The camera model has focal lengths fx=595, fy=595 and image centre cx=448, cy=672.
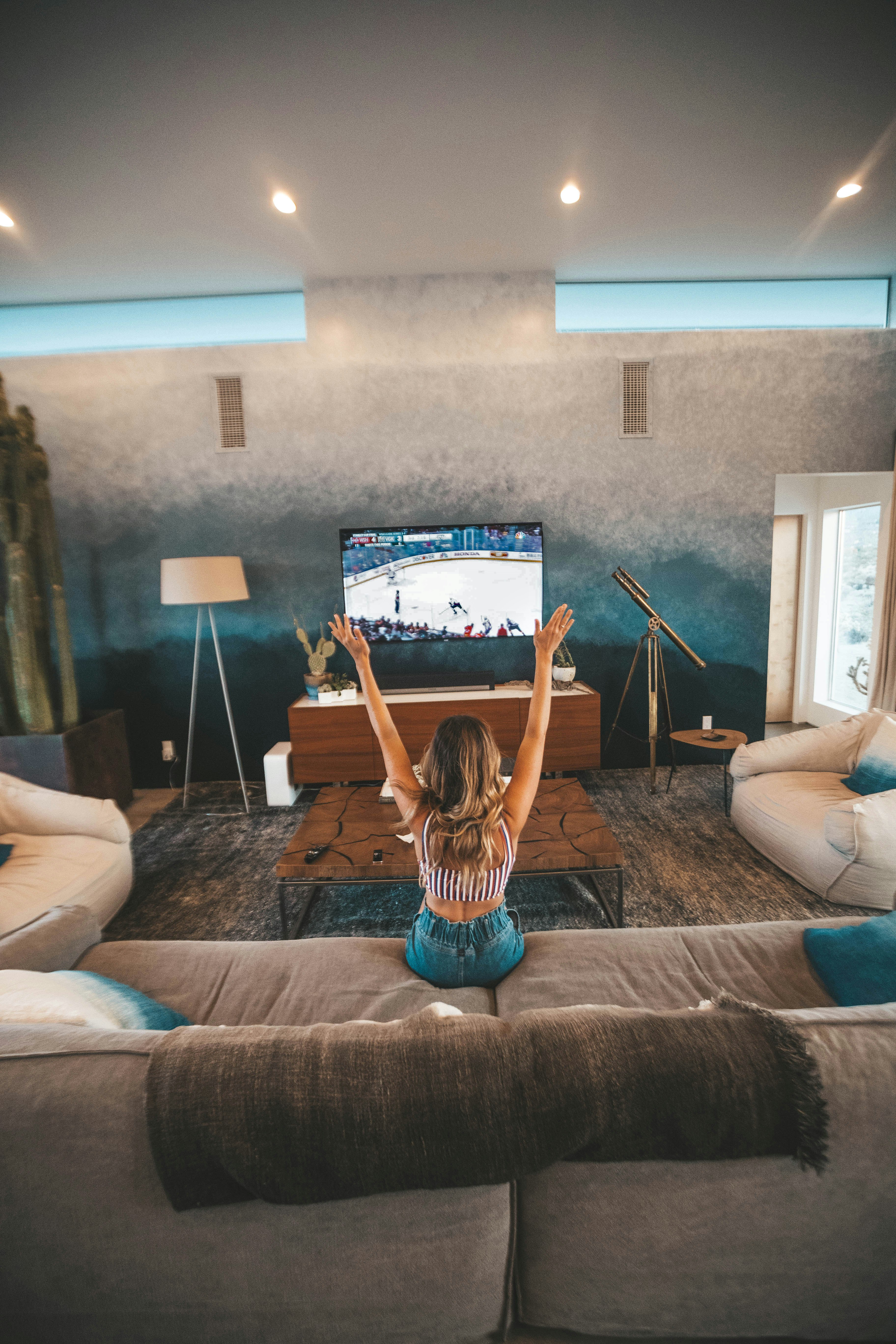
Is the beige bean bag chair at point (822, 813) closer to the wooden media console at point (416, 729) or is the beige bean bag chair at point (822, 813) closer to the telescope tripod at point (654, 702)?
the telescope tripod at point (654, 702)

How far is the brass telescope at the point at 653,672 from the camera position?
3945mm

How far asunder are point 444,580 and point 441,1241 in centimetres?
369

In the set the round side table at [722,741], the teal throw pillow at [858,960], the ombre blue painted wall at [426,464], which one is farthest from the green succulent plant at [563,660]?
the teal throw pillow at [858,960]

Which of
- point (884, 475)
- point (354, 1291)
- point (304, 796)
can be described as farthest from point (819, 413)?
point (354, 1291)

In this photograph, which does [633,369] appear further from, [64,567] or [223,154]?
[64,567]

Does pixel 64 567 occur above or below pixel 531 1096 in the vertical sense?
above

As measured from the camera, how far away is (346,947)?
5.77 feet

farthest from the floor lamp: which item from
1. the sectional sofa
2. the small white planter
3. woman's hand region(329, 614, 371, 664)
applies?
the sectional sofa

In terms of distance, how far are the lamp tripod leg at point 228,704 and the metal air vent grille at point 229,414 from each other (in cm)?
114

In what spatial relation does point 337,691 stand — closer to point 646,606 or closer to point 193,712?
point 193,712

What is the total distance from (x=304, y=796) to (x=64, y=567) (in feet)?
7.91

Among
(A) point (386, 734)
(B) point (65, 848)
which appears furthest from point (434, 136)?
(B) point (65, 848)

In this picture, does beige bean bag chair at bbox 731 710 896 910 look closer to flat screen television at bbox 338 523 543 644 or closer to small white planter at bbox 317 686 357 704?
flat screen television at bbox 338 523 543 644

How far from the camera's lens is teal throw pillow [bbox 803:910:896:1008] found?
1.40 metres
